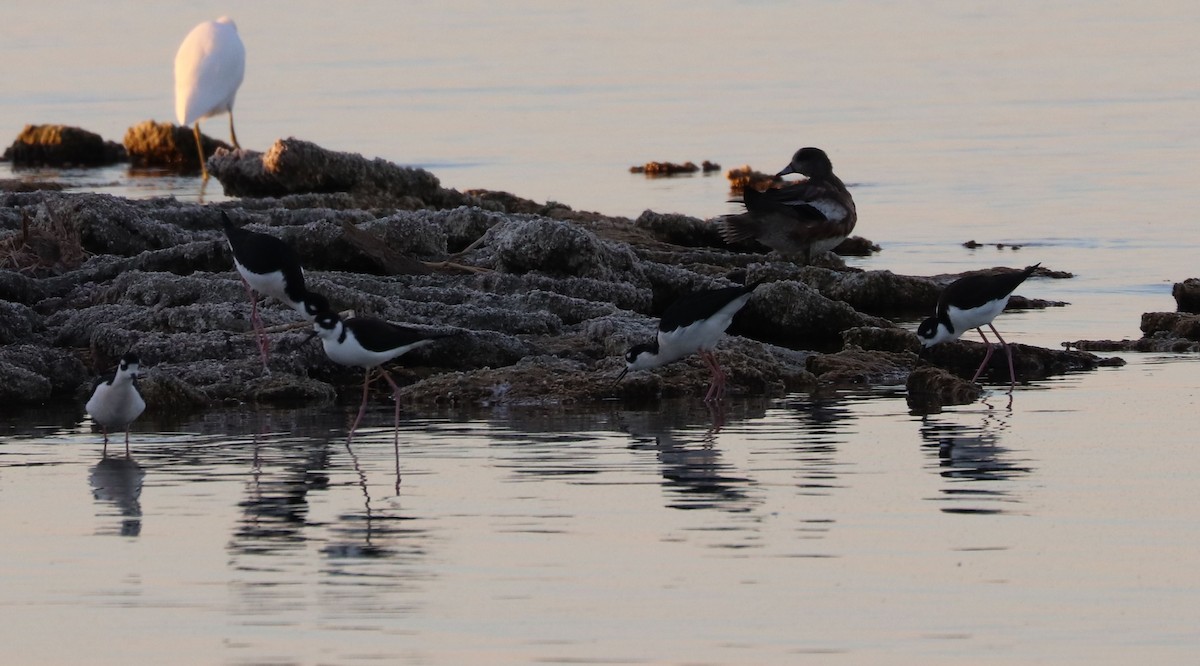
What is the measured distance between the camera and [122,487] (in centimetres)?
1007

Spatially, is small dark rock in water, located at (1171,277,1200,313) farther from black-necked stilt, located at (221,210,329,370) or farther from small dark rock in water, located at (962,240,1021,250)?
black-necked stilt, located at (221,210,329,370)

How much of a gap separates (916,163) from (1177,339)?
12.3m

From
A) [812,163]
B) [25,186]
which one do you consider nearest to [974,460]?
[812,163]

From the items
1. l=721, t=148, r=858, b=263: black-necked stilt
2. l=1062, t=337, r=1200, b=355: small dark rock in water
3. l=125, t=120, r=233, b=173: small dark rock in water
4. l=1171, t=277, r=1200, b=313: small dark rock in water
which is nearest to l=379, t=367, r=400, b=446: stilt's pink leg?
l=1062, t=337, r=1200, b=355: small dark rock in water

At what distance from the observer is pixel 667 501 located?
9.56 meters

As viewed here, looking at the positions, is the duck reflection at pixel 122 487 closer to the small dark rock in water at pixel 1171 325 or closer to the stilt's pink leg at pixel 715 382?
the stilt's pink leg at pixel 715 382

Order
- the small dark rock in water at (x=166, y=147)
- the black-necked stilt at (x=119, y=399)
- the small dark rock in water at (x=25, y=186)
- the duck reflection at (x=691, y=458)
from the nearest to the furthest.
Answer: the duck reflection at (x=691, y=458) < the black-necked stilt at (x=119, y=399) < the small dark rock in water at (x=25, y=186) < the small dark rock in water at (x=166, y=147)

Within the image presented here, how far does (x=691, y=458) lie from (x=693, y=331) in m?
1.99

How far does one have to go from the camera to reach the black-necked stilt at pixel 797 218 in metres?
17.9

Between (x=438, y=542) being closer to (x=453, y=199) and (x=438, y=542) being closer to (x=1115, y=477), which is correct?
(x=1115, y=477)

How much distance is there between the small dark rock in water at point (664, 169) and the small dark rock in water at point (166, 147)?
22.2ft

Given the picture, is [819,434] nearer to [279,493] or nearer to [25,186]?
[279,493]

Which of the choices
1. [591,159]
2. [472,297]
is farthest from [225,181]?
[472,297]

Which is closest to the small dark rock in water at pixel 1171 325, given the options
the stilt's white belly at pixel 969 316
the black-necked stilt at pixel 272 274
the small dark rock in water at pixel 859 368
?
the stilt's white belly at pixel 969 316
